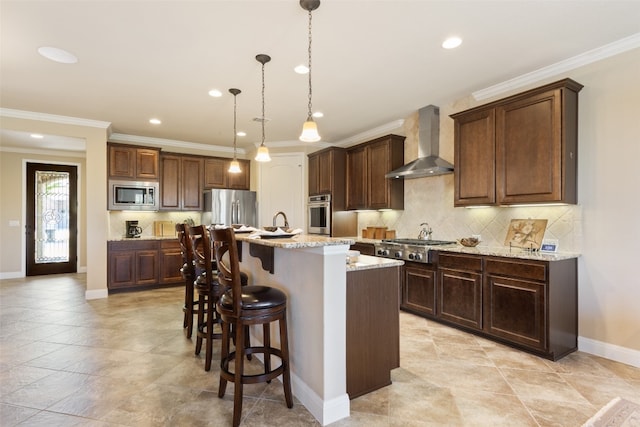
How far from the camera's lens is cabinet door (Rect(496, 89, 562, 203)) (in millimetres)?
2919

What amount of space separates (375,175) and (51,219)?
6955 millimetres

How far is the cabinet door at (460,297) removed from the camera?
10.8ft

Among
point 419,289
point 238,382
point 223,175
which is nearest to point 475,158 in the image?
point 419,289

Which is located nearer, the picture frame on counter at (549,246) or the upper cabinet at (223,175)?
the picture frame on counter at (549,246)

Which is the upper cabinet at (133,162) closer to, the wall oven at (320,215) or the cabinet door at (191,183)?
the cabinet door at (191,183)

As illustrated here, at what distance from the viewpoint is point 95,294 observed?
4973 mm

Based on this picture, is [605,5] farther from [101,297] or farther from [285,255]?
[101,297]

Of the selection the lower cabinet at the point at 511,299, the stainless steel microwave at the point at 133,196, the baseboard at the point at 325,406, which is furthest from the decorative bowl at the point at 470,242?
the stainless steel microwave at the point at 133,196

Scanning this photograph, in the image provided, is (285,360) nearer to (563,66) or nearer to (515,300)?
(515,300)

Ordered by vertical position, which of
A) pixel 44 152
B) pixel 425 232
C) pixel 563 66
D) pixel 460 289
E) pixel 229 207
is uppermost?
pixel 563 66

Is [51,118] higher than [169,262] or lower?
higher

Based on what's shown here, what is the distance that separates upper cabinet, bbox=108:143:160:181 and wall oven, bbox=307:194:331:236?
2.82 meters

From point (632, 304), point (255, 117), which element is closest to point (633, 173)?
point (632, 304)

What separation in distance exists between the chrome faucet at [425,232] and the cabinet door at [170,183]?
4368mm
